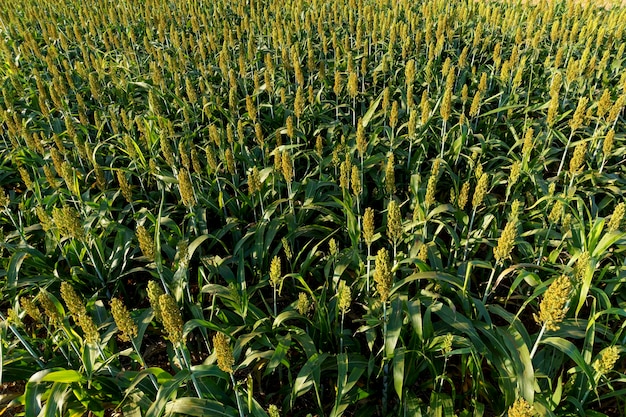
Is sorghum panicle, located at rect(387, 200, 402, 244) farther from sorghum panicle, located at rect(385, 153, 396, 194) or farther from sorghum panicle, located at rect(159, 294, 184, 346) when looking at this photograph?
sorghum panicle, located at rect(159, 294, 184, 346)

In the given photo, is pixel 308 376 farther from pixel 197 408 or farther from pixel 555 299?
pixel 555 299

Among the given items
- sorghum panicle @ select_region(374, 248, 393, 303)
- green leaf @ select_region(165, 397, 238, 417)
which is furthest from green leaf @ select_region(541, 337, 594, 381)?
green leaf @ select_region(165, 397, 238, 417)

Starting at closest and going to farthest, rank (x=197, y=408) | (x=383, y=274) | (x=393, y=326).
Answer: (x=383, y=274)
(x=197, y=408)
(x=393, y=326)

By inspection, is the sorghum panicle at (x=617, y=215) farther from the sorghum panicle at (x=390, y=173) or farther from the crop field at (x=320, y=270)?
the sorghum panicle at (x=390, y=173)

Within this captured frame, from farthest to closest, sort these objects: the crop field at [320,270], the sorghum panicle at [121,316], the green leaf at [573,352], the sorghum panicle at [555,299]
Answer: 1. the crop field at [320,270]
2. the green leaf at [573,352]
3. the sorghum panicle at [121,316]
4. the sorghum panicle at [555,299]

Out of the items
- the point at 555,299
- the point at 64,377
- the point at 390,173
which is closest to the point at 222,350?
the point at 64,377

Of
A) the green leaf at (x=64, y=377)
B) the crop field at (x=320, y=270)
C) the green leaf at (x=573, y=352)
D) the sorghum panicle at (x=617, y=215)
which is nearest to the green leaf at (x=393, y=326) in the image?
the crop field at (x=320, y=270)

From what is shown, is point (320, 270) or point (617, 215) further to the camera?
point (320, 270)

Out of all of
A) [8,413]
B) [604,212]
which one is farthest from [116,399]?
[604,212]

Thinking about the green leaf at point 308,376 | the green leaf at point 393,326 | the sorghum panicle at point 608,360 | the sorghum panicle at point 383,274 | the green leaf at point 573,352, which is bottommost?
the green leaf at point 308,376

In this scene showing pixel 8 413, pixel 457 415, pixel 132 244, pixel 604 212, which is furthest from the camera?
pixel 604 212

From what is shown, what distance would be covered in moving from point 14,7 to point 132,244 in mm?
11027

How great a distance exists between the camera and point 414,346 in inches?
98.5

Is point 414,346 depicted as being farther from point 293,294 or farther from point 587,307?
point 587,307
